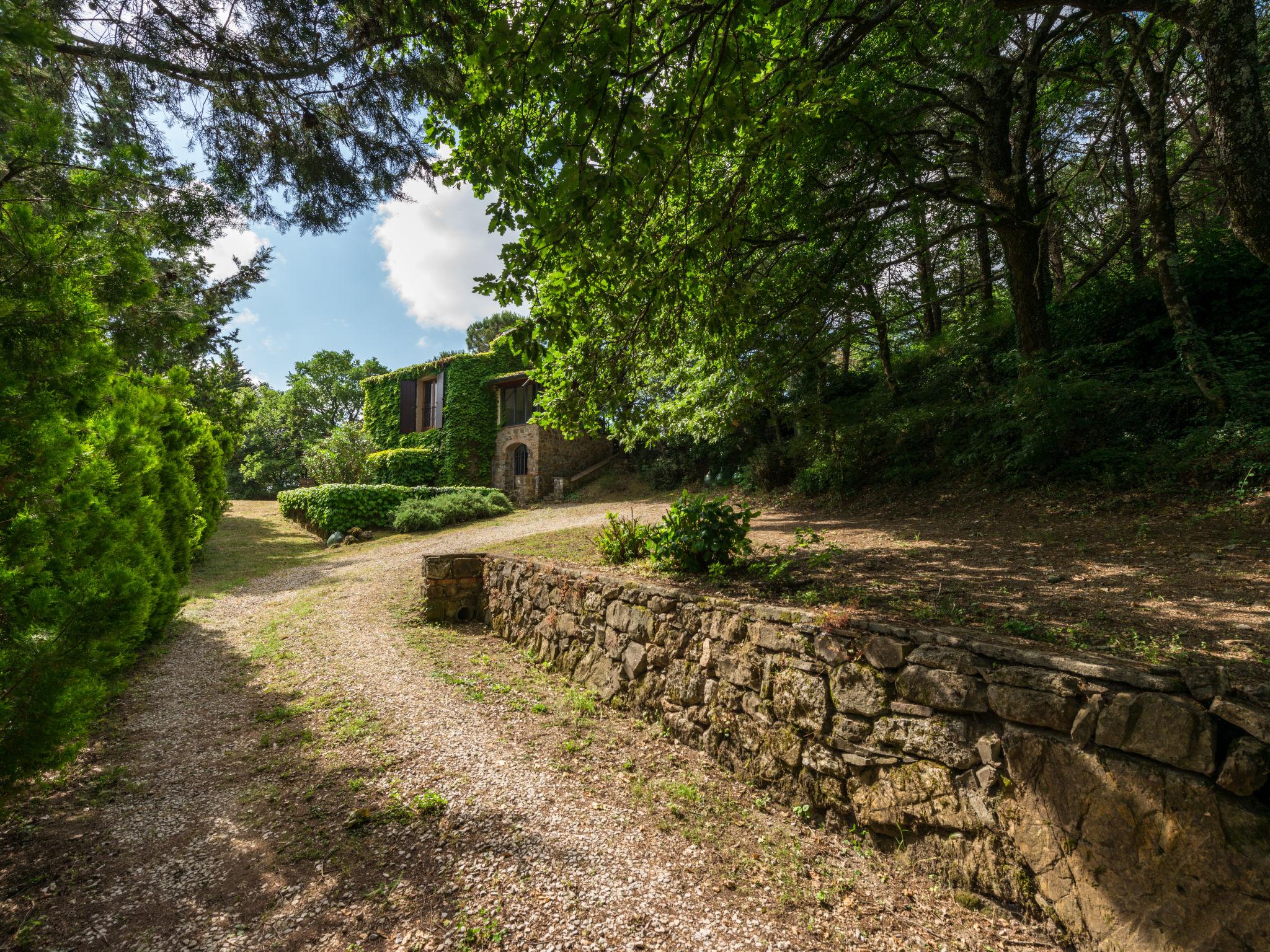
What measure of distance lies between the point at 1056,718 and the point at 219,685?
655 centimetres

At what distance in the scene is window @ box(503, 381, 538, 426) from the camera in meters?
19.8

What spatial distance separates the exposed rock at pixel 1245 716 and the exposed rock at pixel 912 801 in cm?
111

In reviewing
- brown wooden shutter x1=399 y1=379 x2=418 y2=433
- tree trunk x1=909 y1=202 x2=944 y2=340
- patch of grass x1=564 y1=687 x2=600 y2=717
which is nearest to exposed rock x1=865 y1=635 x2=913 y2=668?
patch of grass x1=564 y1=687 x2=600 y2=717

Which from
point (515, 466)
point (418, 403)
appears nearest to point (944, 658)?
point (515, 466)

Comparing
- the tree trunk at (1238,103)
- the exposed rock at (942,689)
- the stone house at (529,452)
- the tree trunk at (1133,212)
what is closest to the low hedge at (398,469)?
the stone house at (529,452)

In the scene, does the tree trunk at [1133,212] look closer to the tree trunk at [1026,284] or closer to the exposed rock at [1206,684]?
the tree trunk at [1026,284]

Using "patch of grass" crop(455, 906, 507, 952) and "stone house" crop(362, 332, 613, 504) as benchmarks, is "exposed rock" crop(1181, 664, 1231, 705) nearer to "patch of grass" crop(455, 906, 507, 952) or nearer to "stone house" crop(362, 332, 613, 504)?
"patch of grass" crop(455, 906, 507, 952)

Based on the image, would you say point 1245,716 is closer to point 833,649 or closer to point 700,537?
point 833,649

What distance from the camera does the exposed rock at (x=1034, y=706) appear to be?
229 centimetres

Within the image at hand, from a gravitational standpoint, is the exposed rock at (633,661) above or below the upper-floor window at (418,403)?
below

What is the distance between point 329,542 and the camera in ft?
42.5

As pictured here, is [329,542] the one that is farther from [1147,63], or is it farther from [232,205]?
[1147,63]

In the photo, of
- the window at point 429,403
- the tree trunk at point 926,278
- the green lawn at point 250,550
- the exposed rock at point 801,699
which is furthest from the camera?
the window at point 429,403

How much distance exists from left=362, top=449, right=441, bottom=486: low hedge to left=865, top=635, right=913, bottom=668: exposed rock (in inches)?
710
